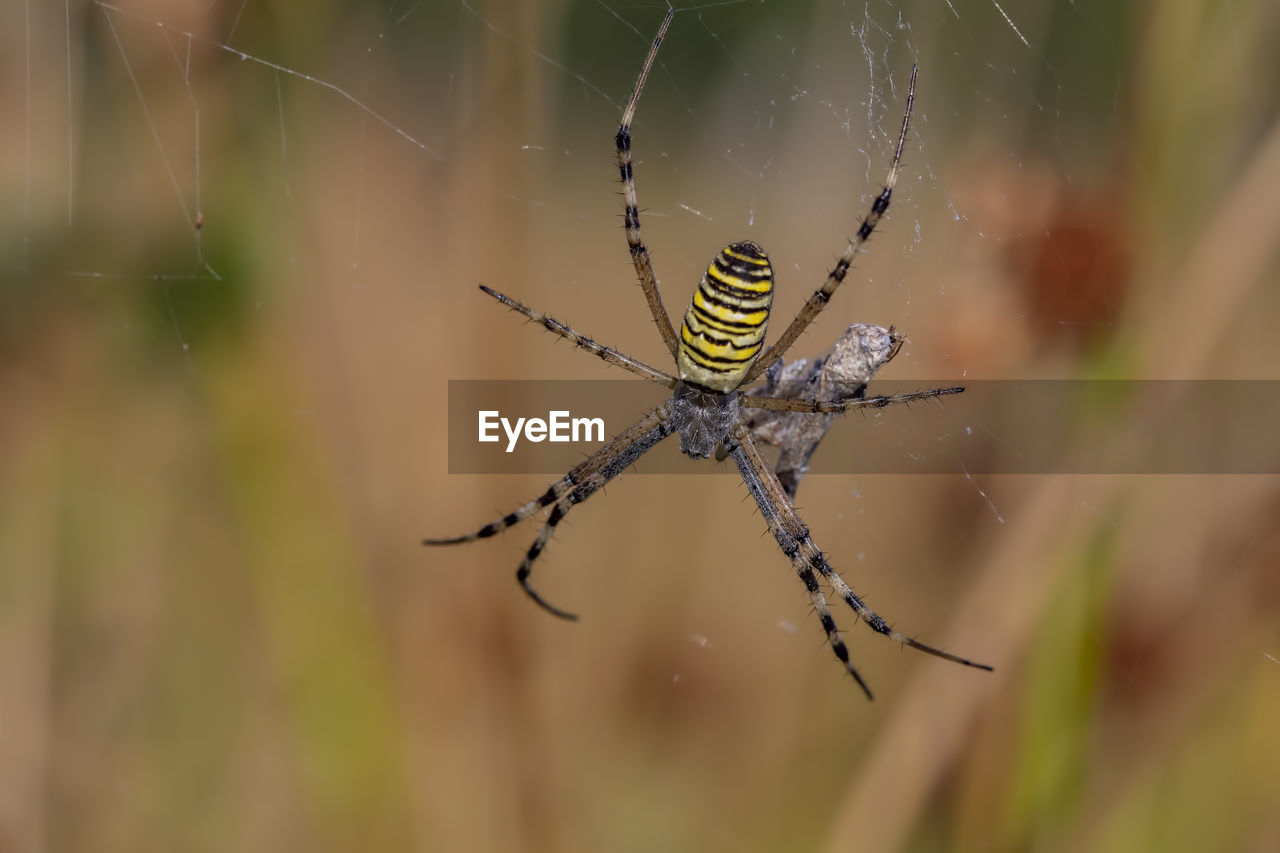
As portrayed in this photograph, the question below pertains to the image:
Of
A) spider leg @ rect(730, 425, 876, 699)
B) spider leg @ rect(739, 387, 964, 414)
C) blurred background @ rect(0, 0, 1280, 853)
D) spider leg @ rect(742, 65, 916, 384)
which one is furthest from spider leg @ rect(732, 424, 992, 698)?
spider leg @ rect(742, 65, 916, 384)

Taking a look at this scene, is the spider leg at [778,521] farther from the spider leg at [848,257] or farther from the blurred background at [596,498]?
the spider leg at [848,257]

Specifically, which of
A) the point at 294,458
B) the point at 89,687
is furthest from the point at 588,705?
the point at 89,687

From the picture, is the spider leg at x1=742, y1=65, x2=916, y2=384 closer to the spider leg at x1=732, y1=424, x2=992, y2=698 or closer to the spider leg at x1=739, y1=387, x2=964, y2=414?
the spider leg at x1=739, y1=387, x2=964, y2=414

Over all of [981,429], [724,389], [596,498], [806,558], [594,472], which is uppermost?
[724,389]

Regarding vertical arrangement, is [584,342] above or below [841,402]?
above

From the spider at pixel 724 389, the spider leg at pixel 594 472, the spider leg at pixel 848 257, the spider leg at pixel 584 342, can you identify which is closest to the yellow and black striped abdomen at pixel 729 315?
the spider at pixel 724 389

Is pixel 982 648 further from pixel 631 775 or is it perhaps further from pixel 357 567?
pixel 357 567

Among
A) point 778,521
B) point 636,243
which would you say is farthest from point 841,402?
point 636,243

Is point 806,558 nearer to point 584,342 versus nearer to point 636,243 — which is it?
point 584,342
